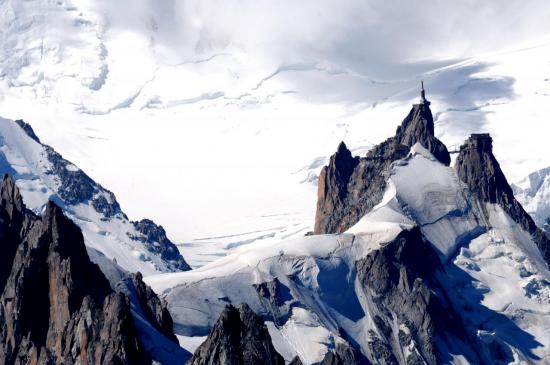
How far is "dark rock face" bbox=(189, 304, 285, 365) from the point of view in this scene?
168875 mm

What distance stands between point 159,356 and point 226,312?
2690cm

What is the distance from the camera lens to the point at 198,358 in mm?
173125

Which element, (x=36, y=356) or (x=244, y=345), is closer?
(x=244, y=345)

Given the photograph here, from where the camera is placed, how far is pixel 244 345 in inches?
6811

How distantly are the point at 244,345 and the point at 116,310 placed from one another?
22.0 meters

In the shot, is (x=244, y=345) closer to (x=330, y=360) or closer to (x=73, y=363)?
(x=330, y=360)

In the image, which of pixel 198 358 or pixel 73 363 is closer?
pixel 198 358

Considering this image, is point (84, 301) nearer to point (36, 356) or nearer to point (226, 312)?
point (36, 356)

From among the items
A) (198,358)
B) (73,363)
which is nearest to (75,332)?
(73,363)

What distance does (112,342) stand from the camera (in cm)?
18562

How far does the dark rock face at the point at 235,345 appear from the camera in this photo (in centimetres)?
16888

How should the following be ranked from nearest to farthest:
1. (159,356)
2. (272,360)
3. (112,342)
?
(272,360), (112,342), (159,356)

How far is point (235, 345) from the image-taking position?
6703 inches

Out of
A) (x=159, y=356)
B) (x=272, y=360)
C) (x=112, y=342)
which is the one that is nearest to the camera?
(x=272, y=360)
